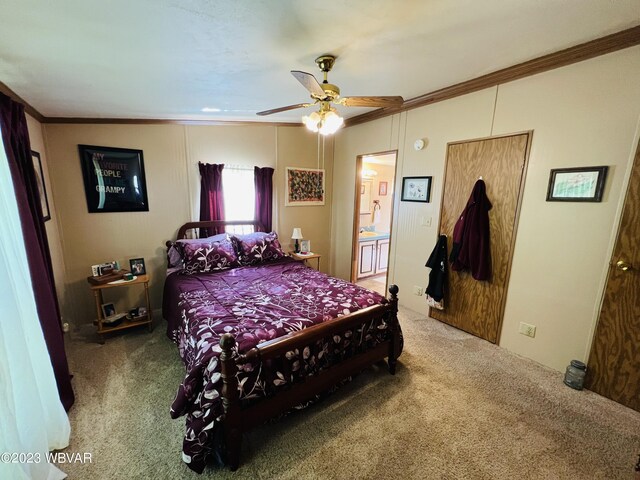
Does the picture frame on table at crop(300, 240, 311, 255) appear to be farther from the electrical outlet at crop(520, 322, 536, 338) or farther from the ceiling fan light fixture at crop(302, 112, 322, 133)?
the electrical outlet at crop(520, 322, 536, 338)

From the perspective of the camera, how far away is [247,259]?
3262mm

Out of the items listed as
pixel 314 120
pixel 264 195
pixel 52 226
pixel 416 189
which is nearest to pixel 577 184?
pixel 416 189

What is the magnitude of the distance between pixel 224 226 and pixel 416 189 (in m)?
2.52

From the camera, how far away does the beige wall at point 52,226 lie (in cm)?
252

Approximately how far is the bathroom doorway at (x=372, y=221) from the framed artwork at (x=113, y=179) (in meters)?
2.85

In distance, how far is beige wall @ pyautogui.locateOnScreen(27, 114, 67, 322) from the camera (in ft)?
8.28

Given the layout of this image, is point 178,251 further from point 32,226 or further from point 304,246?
point 304,246

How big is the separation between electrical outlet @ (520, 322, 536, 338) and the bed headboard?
316 centimetres

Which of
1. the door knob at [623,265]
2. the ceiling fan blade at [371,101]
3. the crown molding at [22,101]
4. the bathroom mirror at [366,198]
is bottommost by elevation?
the door knob at [623,265]

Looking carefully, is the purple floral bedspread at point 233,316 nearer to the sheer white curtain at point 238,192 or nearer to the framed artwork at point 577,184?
the sheer white curtain at point 238,192

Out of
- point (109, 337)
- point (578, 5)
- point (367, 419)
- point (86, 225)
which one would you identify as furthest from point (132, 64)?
point (367, 419)

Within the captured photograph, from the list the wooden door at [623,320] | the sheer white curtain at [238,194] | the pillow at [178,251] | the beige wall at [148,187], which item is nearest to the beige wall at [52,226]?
the beige wall at [148,187]

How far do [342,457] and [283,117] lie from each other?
11.8ft

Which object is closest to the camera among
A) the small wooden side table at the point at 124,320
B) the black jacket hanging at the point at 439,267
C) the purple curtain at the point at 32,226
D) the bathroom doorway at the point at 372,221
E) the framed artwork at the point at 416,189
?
the purple curtain at the point at 32,226
